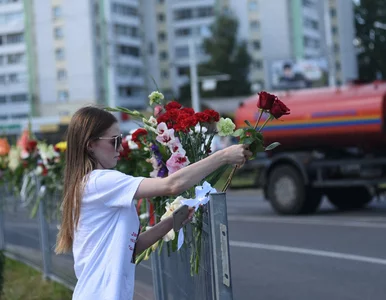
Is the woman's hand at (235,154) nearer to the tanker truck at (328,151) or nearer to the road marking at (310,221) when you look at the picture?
the road marking at (310,221)

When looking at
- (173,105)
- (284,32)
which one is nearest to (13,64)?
(284,32)

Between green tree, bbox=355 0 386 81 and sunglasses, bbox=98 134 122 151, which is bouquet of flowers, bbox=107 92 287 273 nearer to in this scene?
sunglasses, bbox=98 134 122 151

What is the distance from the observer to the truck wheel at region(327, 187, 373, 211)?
1895 cm

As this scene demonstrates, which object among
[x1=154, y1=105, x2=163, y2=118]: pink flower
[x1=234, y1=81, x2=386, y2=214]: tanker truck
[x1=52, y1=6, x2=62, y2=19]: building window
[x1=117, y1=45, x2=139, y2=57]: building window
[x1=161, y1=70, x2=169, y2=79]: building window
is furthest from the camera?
[x1=161, y1=70, x2=169, y2=79]: building window

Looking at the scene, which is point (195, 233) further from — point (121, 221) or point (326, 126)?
point (326, 126)

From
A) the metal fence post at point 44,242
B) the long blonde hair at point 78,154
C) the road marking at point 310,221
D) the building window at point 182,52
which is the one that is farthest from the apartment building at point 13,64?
the long blonde hair at point 78,154

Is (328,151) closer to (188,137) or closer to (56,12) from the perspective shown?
(188,137)

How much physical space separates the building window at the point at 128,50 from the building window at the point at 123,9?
11.6 ft

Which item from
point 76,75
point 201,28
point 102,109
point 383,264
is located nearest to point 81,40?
point 76,75

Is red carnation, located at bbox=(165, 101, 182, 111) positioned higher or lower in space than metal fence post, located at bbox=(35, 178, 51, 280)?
higher

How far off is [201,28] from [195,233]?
97.6 metres

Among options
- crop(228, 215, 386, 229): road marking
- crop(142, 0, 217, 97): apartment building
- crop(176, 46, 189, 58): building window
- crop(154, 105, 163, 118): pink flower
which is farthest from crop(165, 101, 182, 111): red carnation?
crop(176, 46, 189, 58): building window

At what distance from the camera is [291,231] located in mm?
→ 14898

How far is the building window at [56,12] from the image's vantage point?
89.9 m
